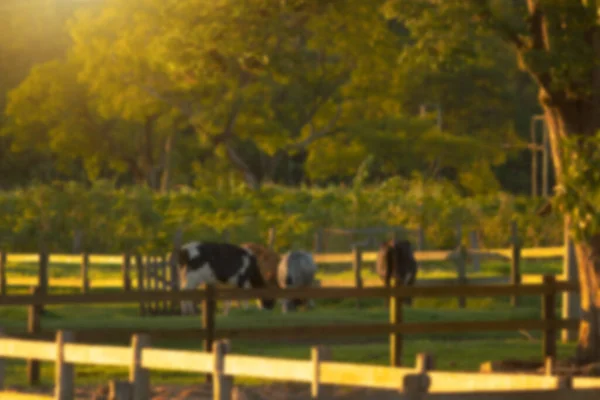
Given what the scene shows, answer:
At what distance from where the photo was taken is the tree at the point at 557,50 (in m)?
25.3

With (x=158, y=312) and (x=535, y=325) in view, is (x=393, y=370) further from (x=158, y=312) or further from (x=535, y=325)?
(x=158, y=312)

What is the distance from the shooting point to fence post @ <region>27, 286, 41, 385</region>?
22672mm

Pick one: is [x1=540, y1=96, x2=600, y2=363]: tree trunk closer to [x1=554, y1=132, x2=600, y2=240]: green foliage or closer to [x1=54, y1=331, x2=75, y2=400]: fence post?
[x1=554, y1=132, x2=600, y2=240]: green foliage

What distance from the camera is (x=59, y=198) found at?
54.6 meters

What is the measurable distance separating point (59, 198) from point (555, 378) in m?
44.1

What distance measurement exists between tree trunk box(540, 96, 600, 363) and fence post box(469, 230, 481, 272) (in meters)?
15.3

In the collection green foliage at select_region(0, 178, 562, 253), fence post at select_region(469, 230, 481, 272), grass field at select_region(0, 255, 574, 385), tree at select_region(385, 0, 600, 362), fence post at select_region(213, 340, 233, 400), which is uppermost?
tree at select_region(385, 0, 600, 362)

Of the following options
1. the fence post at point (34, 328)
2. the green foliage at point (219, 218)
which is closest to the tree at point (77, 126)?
the green foliage at point (219, 218)

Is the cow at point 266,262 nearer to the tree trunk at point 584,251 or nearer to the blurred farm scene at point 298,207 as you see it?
the blurred farm scene at point 298,207

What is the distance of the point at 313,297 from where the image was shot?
23375mm

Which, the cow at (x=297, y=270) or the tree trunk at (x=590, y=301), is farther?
the cow at (x=297, y=270)

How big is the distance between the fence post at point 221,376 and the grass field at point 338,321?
368 inches

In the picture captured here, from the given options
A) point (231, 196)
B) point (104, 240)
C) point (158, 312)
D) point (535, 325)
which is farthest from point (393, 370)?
point (231, 196)

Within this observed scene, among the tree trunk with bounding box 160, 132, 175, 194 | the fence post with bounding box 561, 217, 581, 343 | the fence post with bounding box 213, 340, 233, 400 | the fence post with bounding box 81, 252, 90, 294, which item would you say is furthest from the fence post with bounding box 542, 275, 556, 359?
the tree trunk with bounding box 160, 132, 175, 194
